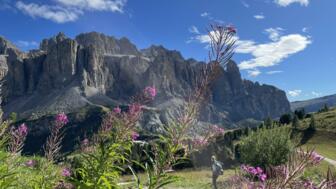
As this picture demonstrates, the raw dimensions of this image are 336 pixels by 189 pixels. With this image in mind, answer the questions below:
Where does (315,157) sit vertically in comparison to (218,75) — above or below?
below

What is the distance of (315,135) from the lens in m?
91.2

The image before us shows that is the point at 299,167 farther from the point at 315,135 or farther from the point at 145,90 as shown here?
the point at 315,135

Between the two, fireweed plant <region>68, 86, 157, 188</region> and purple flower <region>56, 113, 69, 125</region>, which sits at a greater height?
purple flower <region>56, 113, 69, 125</region>

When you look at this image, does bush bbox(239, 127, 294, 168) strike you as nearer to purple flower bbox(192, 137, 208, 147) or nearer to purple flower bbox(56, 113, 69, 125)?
purple flower bbox(56, 113, 69, 125)

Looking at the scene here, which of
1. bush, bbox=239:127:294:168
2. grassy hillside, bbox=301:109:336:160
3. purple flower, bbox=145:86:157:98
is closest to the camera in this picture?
purple flower, bbox=145:86:157:98

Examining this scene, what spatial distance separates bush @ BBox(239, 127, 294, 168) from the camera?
3359 centimetres

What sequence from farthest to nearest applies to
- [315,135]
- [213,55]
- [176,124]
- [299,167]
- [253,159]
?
[315,135]
[253,159]
[176,124]
[213,55]
[299,167]

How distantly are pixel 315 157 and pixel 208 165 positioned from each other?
5298 centimetres


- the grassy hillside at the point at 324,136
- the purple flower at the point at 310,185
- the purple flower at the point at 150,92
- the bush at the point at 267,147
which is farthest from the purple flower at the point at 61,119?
the grassy hillside at the point at 324,136

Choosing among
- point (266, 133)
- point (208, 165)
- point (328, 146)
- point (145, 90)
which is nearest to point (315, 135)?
point (328, 146)

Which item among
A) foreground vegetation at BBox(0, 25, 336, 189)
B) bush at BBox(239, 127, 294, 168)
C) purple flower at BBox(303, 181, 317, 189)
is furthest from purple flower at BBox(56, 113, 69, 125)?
bush at BBox(239, 127, 294, 168)

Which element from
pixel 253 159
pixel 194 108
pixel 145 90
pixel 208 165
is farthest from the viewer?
pixel 208 165

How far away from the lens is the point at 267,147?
3462 centimetres

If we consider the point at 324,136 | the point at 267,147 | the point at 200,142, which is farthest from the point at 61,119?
the point at 324,136
